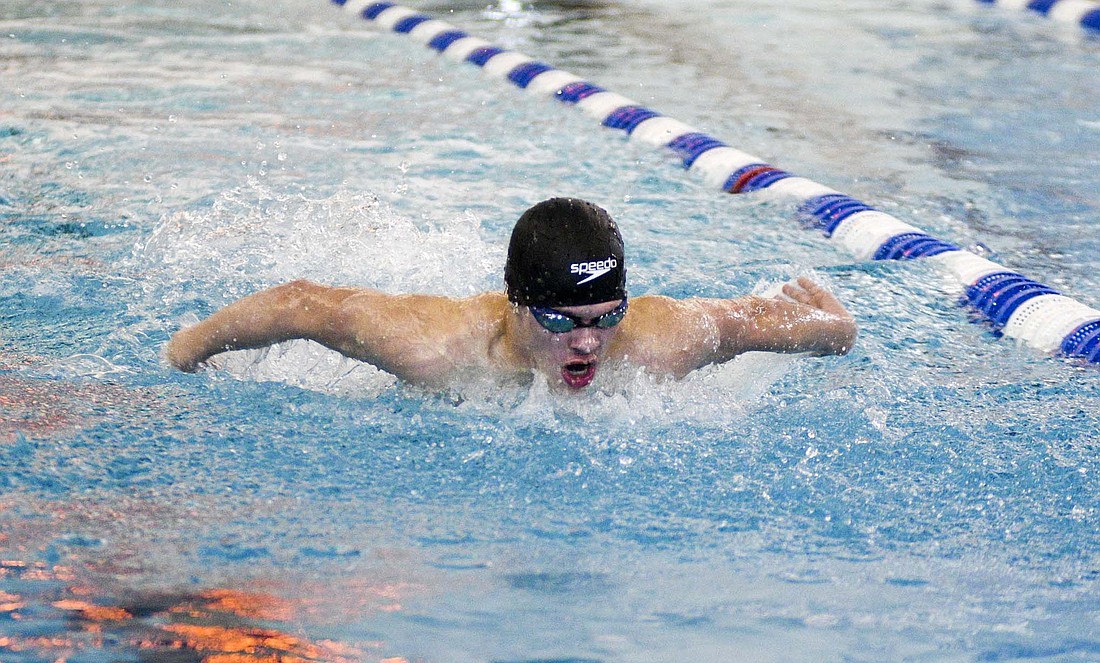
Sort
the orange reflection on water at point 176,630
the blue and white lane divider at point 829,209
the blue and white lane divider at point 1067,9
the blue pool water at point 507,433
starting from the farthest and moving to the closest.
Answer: the blue and white lane divider at point 1067,9 → the blue and white lane divider at point 829,209 → the blue pool water at point 507,433 → the orange reflection on water at point 176,630

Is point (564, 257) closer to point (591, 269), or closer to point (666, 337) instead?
point (591, 269)

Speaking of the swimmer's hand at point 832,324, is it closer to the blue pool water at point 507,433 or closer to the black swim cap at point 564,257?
the blue pool water at point 507,433

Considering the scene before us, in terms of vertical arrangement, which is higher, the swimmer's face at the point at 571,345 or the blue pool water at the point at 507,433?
the swimmer's face at the point at 571,345

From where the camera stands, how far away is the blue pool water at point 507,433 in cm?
234

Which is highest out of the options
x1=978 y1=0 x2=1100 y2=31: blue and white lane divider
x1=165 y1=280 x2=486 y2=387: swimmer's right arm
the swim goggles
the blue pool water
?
x1=978 y1=0 x2=1100 y2=31: blue and white lane divider

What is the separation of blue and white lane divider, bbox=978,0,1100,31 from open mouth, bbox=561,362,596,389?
7240 mm

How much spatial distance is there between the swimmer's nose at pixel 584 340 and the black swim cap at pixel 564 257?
8 centimetres

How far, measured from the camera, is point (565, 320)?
284 centimetres

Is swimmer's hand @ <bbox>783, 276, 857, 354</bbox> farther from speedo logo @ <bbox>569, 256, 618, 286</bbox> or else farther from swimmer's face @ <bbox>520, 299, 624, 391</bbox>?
speedo logo @ <bbox>569, 256, 618, 286</bbox>

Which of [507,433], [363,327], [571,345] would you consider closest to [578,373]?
[571,345]

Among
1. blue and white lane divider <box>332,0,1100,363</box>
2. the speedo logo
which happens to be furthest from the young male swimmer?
blue and white lane divider <box>332,0,1100,363</box>

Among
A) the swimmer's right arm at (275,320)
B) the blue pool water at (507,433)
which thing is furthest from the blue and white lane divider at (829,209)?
the swimmer's right arm at (275,320)

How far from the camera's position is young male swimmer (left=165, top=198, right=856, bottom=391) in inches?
111

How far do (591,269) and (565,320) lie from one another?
13 cm
